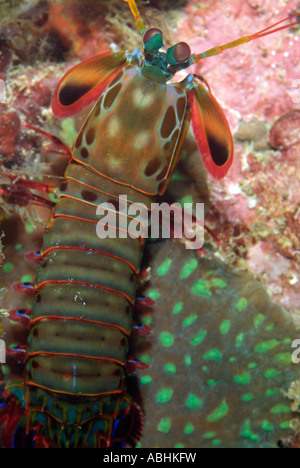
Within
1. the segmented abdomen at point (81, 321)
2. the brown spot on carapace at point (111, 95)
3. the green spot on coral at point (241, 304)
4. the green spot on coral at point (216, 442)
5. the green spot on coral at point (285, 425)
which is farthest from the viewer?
the green spot on coral at point (285, 425)

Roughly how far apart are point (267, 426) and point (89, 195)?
2639mm

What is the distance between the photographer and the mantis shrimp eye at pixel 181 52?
254cm

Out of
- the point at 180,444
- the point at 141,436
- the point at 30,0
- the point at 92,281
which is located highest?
the point at 30,0

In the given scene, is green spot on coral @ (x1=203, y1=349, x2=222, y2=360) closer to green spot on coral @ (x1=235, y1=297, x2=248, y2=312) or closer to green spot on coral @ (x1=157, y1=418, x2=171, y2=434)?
green spot on coral @ (x1=235, y1=297, x2=248, y2=312)

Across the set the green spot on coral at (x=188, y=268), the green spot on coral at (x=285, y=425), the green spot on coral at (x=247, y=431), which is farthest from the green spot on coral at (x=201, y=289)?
the green spot on coral at (x=285, y=425)

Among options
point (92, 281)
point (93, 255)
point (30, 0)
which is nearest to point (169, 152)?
point (93, 255)

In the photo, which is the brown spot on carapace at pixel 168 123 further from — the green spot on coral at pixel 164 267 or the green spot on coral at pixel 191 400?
the green spot on coral at pixel 191 400

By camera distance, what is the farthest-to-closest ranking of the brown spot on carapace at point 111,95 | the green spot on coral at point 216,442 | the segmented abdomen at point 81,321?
the green spot on coral at point 216,442, the brown spot on carapace at point 111,95, the segmented abdomen at point 81,321

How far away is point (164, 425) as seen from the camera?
9.88ft

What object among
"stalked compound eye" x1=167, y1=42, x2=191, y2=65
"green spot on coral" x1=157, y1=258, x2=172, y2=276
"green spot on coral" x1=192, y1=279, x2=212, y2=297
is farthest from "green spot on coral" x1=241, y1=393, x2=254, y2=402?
"stalked compound eye" x1=167, y1=42, x2=191, y2=65

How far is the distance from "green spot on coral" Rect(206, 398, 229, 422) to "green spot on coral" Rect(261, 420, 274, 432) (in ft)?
1.38

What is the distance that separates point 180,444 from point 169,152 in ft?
8.29

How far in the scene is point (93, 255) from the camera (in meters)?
2.68

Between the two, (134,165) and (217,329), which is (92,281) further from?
(217,329)
